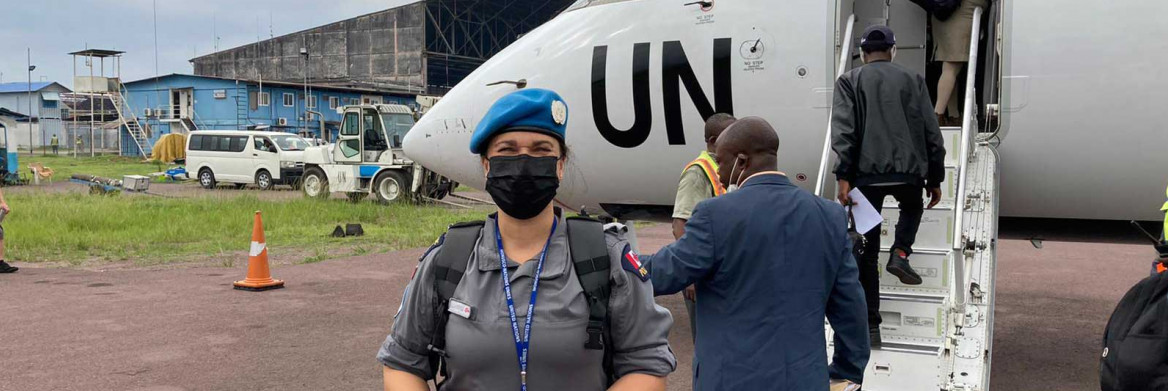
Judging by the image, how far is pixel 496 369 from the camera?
7.39 ft

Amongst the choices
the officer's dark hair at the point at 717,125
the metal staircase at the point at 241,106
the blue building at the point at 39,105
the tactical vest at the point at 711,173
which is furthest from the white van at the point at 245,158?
the blue building at the point at 39,105

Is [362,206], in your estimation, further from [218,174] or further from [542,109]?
[542,109]

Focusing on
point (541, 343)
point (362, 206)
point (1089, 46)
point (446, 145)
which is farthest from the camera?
point (362, 206)

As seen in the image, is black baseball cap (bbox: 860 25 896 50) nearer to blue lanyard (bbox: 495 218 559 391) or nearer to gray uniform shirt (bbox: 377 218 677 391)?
gray uniform shirt (bbox: 377 218 677 391)

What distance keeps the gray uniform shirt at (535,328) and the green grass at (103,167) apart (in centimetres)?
3403

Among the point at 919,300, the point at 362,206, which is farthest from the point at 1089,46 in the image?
the point at 362,206

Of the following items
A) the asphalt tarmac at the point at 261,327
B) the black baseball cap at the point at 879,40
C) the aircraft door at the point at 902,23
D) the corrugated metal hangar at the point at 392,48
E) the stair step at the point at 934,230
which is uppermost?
the corrugated metal hangar at the point at 392,48

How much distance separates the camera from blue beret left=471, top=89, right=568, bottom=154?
2.34 metres

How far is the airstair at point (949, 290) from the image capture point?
17.4ft

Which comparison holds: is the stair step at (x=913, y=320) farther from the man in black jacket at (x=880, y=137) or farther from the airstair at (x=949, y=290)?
the man in black jacket at (x=880, y=137)

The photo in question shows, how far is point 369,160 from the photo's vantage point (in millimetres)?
23578

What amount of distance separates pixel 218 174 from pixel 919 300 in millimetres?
28034

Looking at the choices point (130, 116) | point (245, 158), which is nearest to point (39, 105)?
point (130, 116)

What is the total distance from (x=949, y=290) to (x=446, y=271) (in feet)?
14.0
